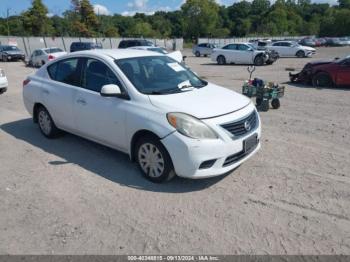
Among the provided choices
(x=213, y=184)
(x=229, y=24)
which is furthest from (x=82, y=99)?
(x=229, y=24)

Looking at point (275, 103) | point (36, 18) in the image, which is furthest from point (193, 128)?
point (36, 18)

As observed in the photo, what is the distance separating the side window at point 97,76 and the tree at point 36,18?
6260cm

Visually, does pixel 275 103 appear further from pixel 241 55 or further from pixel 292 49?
pixel 292 49

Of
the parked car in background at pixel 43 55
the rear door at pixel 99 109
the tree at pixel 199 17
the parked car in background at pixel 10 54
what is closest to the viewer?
the rear door at pixel 99 109

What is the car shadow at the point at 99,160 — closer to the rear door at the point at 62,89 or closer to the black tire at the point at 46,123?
the black tire at the point at 46,123

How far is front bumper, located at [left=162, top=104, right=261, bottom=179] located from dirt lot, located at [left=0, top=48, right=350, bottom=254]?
307mm

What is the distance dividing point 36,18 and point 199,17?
42.7 meters

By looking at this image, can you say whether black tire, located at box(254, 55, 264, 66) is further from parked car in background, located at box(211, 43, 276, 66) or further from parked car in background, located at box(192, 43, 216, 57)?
parked car in background, located at box(192, 43, 216, 57)

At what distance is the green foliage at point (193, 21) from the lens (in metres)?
70.1

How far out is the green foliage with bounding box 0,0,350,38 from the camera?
70.1 meters

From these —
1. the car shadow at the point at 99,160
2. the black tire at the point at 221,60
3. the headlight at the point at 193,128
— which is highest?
the headlight at the point at 193,128

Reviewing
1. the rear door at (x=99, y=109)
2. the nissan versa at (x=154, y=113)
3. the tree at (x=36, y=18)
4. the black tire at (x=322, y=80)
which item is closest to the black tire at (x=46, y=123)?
the nissan versa at (x=154, y=113)

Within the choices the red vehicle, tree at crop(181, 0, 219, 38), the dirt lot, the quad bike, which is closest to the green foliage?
tree at crop(181, 0, 219, 38)

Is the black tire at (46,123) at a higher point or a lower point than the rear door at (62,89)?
lower
